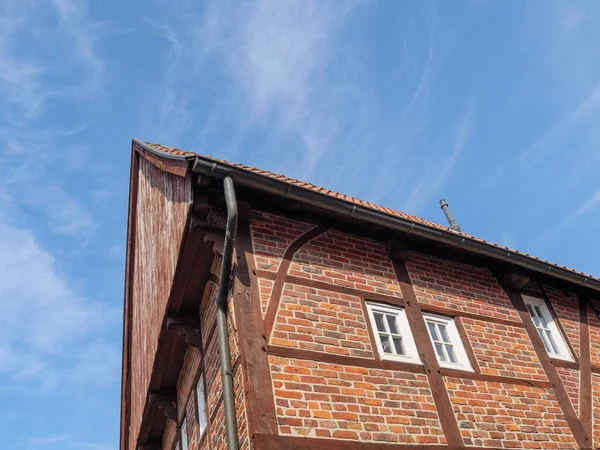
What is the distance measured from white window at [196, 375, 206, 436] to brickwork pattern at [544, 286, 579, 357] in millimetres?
4990

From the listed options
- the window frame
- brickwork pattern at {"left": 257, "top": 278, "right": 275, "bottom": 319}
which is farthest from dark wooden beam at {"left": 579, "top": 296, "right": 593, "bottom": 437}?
the window frame

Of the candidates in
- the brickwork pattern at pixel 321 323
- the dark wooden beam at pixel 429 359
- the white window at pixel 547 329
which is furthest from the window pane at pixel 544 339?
the brickwork pattern at pixel 321 323

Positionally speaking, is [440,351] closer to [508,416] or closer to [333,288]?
[508,416]

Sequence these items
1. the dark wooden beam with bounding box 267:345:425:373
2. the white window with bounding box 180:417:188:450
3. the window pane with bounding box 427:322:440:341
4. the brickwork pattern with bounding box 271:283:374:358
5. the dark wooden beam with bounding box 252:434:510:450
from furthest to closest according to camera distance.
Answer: the white window with bounding box 180:417:188:450, the window pane with bounding box 427:322:440:341, the brickwork pattern with bounding box 271:283:374:358, the dark wooden beam with bounding box 267:345:425:373, the dark wooden beam with bounding box 252:434:510:450

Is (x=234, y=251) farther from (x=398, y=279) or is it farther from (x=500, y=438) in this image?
(x=500, y=438)

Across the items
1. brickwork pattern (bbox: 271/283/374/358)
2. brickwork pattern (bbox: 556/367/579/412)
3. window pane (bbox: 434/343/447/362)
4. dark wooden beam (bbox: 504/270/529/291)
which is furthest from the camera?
dark wooden beam (bbox: 504/270/529/291)

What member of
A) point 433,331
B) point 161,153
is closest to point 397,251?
point 433,331

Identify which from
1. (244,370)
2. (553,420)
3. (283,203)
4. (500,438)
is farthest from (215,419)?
(553,420)

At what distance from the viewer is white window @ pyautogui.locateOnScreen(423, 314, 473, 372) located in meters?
Result: 6.40

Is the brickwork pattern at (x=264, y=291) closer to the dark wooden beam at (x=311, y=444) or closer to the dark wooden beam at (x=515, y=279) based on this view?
the dark wooden beam at (x=311, y=444)

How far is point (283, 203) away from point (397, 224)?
1.41 m

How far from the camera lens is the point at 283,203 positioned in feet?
21.5

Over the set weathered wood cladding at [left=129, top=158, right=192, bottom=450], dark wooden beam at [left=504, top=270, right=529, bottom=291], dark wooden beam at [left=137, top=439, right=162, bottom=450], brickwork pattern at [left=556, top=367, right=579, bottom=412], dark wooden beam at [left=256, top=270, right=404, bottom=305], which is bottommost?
brickwork pattern at [left=556, top=367, right=579, bottom=412]

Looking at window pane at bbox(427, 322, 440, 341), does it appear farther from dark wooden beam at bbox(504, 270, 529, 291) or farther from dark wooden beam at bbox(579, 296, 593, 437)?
dark wooden beam at bbox(579, 296, 593, 437)
